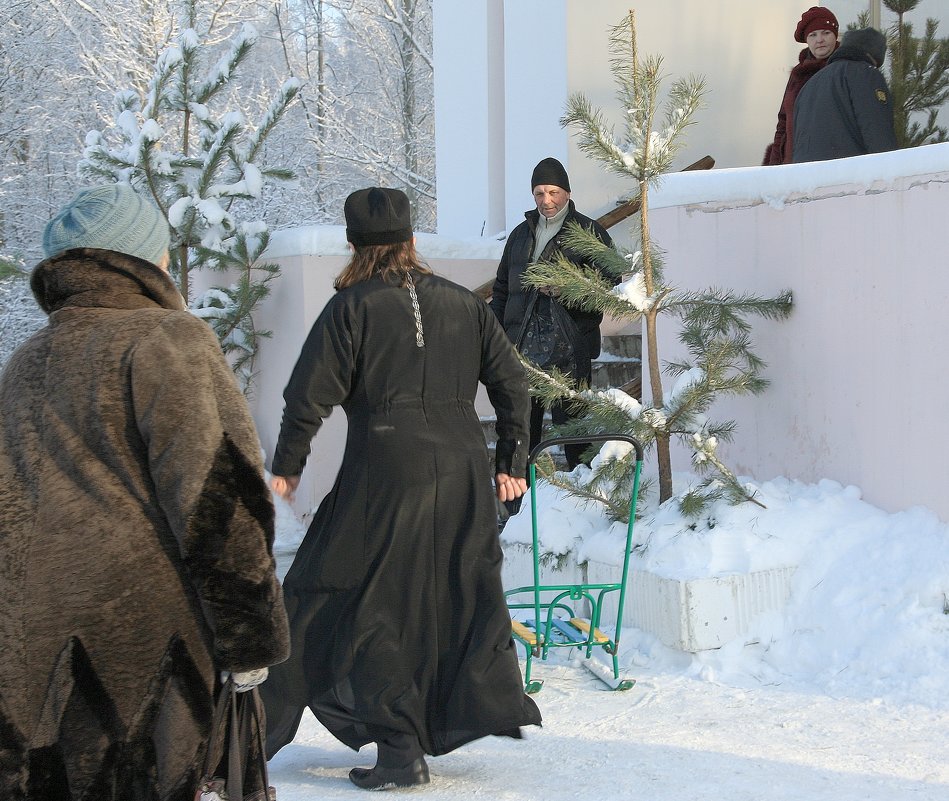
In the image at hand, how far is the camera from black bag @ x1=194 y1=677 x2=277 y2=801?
2289mm

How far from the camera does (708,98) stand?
31.4 ft

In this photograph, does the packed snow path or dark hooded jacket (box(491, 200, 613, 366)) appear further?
dark hooded jacket (box(491, 200, 613, 366))

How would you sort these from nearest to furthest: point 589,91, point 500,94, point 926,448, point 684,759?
point 684,759 → point 926,448 → point 589,91 → point 500,94

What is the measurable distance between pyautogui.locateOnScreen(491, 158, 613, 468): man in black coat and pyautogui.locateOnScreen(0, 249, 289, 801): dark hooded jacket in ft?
13.6

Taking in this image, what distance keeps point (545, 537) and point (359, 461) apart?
2003 mm

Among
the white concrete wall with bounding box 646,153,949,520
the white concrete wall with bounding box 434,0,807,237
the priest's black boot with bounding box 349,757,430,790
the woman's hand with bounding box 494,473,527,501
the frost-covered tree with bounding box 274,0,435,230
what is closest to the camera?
the priest's black boot with bounding box 349,757,430,790

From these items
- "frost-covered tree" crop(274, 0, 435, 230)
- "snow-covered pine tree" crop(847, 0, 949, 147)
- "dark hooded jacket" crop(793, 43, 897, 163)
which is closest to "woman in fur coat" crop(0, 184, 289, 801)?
"dark hooded jacket" crop(793, 43, 897, 163)


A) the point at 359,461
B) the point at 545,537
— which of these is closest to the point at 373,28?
the point at 545,537

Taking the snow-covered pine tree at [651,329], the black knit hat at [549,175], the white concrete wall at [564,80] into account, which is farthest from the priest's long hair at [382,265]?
the white concrete wall at [564,80]

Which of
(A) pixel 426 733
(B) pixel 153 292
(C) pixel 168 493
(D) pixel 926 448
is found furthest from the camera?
(D) pixel 926 448

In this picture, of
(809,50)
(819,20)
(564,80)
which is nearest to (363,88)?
(564,80)

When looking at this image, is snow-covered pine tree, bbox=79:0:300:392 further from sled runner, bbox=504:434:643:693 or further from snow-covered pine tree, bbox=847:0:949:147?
sled runner, bbox=504:434:643:693

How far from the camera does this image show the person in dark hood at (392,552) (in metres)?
3.56

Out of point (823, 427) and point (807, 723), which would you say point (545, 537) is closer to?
point (823, 427)
